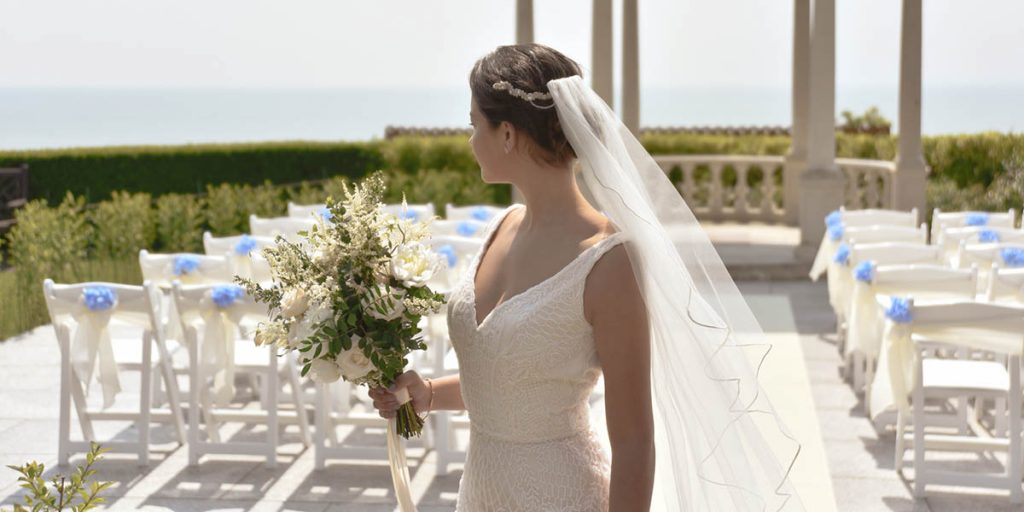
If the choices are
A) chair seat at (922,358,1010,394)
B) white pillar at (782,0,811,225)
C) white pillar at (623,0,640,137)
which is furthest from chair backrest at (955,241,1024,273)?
white pillar at (623,0,640,137)

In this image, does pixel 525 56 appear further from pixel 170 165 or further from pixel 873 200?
pixel 170 165

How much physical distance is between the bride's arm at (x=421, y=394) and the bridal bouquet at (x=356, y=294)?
0.03 metres

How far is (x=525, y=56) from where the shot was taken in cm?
257

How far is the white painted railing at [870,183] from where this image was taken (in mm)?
15977

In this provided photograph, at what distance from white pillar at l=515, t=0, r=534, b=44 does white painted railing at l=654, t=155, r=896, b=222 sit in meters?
2.67

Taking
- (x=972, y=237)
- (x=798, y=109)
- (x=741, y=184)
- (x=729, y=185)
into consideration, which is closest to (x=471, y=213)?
(x=972, y=237)

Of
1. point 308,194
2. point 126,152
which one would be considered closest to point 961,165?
point 308,194

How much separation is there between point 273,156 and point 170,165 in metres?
1.65

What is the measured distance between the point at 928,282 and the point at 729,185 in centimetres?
1173

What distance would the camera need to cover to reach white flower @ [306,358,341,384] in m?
2.70

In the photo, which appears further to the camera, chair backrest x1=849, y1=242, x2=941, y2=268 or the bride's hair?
chair backrest x1=849, y1=242, x2=941, y2=268

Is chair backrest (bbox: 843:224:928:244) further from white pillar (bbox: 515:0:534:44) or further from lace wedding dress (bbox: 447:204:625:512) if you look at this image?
lace wedding dress (bbox: 447:204:625:512)

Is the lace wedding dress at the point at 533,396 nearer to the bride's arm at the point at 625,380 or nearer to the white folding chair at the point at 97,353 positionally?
the bride's arm at the point at 625,380

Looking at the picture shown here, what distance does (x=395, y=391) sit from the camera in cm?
274
